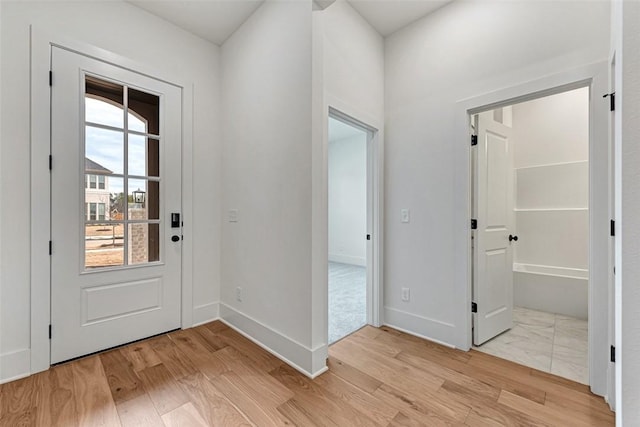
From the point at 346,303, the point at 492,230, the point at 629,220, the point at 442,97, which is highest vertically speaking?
the point at 442,97

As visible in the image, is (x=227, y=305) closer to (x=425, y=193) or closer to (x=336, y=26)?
(x=425, y=193)

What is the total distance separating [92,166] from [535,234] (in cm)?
495

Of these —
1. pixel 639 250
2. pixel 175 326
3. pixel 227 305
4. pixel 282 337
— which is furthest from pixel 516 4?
pixel 175 326

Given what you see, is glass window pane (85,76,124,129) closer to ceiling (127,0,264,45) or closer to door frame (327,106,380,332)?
ceiling (127,0,264,45)

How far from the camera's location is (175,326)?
2525 mm

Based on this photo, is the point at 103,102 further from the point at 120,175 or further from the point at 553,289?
the point at 553,289

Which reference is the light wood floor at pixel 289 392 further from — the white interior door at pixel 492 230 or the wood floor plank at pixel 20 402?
the white interior door at pixel 492 230

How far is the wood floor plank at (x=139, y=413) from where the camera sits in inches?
55.7

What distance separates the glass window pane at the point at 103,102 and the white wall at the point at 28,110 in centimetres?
30

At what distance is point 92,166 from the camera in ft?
6.93

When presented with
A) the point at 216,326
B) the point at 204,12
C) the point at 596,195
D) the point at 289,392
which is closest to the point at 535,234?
the point at 596,195

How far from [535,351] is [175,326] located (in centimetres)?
321


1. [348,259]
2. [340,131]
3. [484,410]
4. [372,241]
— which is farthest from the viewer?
[348,259]

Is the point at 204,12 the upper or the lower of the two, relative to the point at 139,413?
upper
